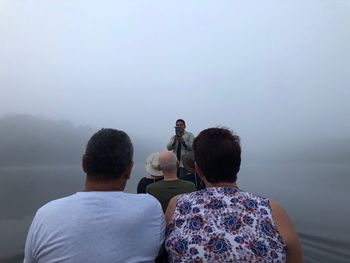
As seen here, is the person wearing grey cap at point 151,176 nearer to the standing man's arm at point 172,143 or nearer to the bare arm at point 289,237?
the standing man's arm at point 172,143

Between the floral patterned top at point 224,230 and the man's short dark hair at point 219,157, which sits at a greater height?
the man's short dark hair at point 219,157

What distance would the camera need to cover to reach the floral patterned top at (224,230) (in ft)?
4.61

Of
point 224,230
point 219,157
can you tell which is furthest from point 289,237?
point 219,157

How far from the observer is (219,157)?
64.0 inches

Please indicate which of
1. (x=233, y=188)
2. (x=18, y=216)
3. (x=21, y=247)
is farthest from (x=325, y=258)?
(x=18, y=216)

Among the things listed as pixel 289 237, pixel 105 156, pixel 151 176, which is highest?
pixel 105 156

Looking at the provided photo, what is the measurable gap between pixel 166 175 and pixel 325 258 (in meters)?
3.35

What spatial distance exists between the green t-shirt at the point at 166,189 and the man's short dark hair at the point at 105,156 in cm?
124

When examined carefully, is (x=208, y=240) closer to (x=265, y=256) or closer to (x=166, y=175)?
(x=265, y=256)

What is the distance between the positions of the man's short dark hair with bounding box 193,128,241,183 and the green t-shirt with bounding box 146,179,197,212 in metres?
1.17

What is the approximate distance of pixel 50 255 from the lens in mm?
1399

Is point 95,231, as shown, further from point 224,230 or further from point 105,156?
point 224,230

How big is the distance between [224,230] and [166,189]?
1382mm

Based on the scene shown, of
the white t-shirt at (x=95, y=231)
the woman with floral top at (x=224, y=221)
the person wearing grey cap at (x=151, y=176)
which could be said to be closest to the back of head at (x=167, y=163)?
the person wearing grey cap at (x=151, y=176)
